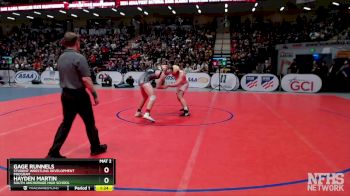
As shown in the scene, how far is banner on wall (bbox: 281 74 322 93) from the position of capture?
606 inches

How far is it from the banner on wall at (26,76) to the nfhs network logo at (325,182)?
1969 centimetres

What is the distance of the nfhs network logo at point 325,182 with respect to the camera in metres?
3.78

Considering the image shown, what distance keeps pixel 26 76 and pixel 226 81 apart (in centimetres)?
1289

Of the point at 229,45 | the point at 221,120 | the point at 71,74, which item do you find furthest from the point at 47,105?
the point at 229,45

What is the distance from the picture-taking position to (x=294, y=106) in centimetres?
1073

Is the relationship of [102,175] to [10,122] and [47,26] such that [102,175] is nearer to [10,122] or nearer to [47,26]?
[10,122]

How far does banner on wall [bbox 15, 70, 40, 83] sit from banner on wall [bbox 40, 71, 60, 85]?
35 centimetres

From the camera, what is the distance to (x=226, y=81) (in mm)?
16656

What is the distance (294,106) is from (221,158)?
22.1 ft

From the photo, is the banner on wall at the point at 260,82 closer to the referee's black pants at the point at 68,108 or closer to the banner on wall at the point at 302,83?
the banner on wall at the point at 302,83

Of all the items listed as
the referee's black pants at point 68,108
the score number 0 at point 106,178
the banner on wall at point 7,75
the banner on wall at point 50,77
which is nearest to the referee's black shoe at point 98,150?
the referee's black pants at point 68,108
